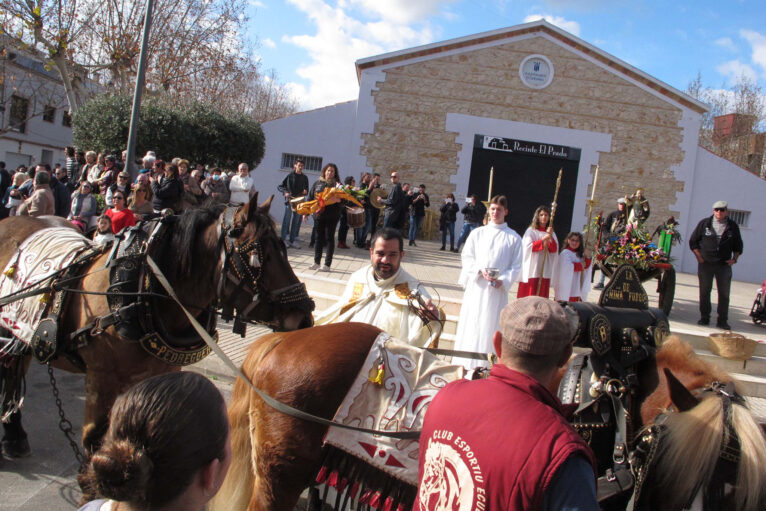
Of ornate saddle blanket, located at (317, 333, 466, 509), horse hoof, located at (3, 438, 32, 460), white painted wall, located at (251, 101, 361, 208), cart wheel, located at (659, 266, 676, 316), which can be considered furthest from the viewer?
white painted wall, located at (251, 101, 361, 208)

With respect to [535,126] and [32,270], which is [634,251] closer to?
[32,270]

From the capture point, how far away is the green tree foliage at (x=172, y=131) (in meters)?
15.2

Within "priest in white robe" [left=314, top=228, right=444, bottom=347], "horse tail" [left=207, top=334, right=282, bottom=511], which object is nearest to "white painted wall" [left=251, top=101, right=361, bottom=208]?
"priest in white robe" [left=314, top=228, right=444, bottom=347]

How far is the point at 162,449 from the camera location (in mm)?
1107

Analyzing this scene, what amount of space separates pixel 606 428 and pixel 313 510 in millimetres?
1740

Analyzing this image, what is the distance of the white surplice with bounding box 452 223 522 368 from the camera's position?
19.5ft

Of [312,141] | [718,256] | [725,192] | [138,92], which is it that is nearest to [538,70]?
[725,192]

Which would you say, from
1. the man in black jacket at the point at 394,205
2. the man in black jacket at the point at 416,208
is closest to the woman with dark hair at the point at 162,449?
the man in black jacket at the point at 394,205

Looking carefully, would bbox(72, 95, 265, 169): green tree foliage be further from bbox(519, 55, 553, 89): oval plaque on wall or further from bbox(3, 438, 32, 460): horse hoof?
bbox(3, 438, 32, 460): horse hoof

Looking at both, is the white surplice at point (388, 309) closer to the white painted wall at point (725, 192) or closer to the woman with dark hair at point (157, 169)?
the woman with dark hair at point (157, 169)

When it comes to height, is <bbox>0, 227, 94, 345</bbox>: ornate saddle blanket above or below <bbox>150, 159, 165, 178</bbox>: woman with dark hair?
below

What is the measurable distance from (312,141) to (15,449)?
16513 millimetres

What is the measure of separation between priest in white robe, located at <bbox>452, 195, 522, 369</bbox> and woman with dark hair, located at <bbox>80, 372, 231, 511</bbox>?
4.87 metres

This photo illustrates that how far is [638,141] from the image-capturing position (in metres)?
18.7
